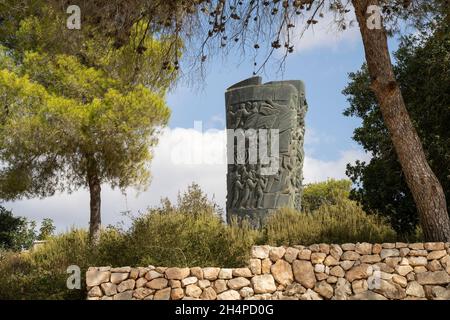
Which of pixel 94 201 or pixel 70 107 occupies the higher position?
pixel 70 107

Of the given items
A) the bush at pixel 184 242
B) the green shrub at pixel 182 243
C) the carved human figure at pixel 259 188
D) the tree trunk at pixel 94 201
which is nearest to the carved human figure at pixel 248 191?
the carved human figure at pixel 259 188

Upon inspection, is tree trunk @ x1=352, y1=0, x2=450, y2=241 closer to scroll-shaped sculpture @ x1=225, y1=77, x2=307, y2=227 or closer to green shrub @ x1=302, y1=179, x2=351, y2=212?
scroll-shaped sculpture @ x1=225, y1=77, x2=307, y2=227

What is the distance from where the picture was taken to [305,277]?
29.3 ft

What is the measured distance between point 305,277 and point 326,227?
283 cm

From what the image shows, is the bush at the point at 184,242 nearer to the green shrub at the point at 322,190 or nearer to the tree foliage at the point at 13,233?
the tree foliage at the point at 13,233

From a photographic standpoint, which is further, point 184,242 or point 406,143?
point 184,242

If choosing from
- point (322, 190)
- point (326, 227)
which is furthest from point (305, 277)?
point (322, 190)

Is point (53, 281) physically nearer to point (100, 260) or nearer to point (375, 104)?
point (100, 260)

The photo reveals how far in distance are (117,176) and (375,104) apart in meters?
7.19

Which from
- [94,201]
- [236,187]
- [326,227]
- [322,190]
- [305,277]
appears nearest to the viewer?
[305,277]

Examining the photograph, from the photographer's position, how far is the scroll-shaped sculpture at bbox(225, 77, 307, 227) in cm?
1339

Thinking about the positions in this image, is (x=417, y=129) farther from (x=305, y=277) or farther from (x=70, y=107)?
(x=70, y=107)

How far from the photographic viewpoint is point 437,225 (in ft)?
29.6

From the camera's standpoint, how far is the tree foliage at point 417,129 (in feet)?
37.3
